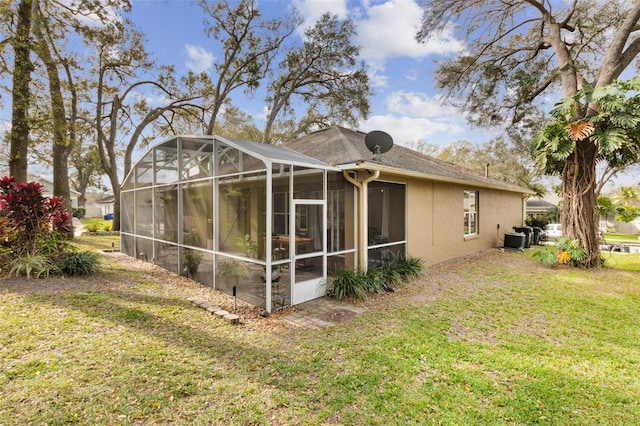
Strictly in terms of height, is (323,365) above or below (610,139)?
below

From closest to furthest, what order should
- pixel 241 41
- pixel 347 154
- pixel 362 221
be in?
pixel 362 221, pixel 347 154, pixel 241 41

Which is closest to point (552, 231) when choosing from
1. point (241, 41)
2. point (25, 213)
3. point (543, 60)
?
point (543, 60)

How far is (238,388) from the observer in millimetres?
3369

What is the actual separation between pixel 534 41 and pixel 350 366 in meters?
15.9

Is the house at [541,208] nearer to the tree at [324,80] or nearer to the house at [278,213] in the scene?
the tree at [324,80]

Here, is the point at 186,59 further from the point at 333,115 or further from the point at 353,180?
the point at 353,180

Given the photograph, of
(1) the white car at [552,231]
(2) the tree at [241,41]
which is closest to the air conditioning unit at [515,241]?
(1) the white car at [552,231]

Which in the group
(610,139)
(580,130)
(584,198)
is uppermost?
(580,130)

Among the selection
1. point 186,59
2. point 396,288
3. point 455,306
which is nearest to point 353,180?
point 396,288

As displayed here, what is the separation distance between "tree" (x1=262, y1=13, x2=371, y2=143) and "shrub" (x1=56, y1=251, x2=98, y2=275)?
14.5 m

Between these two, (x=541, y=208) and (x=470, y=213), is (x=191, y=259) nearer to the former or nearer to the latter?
(x=470, y=213)

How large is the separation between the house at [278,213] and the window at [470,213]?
1613 mm

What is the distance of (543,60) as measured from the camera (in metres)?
14.2

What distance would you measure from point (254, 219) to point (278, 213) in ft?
1.63
